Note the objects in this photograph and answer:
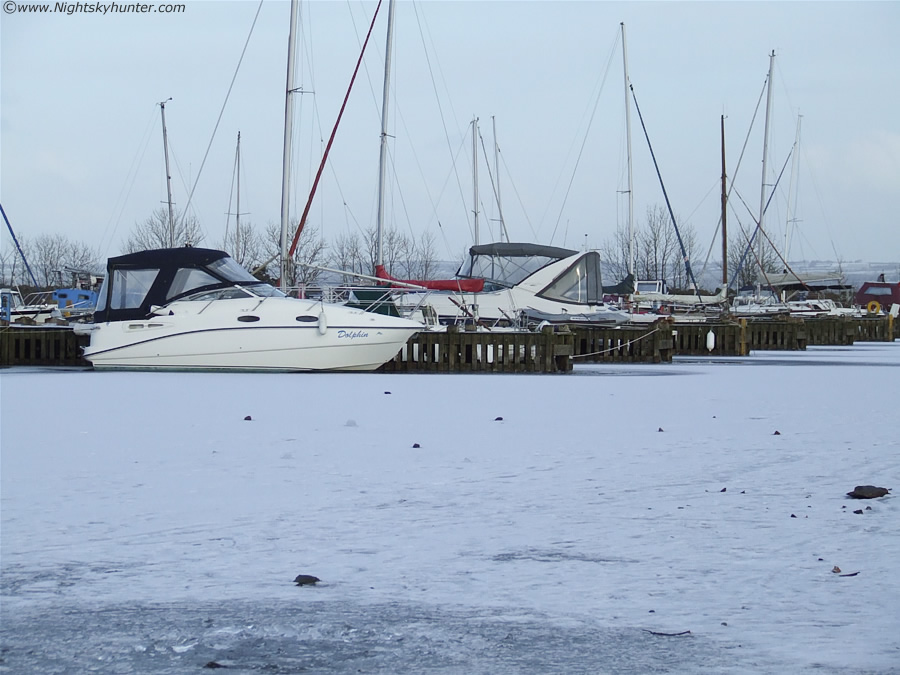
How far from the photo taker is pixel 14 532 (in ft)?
22.1

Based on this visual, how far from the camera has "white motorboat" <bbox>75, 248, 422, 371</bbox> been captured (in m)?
22.2

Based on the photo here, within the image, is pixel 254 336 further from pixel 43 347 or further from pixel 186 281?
pixel 43 347

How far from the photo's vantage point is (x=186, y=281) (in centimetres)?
2294

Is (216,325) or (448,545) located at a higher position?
(216,325)

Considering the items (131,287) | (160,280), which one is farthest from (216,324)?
(131,287)

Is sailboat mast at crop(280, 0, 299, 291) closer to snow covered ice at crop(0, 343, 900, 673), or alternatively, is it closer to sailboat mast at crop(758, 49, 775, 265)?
snow covered ice at crop(0, 343, 900, 673)

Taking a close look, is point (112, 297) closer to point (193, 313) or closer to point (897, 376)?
point (193, 313)

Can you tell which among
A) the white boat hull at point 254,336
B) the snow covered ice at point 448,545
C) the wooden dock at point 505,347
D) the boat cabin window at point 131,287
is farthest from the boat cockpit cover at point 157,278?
the snow covered ice at point 448,545

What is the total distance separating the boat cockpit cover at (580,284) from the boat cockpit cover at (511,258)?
106 centimetres

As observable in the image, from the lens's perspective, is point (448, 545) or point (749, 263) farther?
point (749, 263)

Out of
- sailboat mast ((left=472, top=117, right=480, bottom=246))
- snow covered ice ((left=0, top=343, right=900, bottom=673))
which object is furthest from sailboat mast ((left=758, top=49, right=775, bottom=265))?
snow covered ice ((left=0, top=343, right=900, bottom=673))

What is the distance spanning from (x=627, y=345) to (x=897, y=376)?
7.39m

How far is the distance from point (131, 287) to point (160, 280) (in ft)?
2.30

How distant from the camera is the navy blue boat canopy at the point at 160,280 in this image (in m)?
22.9
